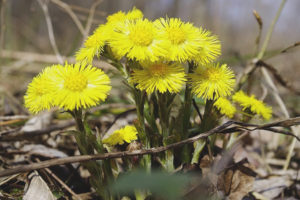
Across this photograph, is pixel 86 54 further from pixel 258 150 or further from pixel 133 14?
pixel 258 150

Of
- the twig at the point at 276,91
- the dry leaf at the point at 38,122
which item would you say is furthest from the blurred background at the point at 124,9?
the twig at the point at 276,91

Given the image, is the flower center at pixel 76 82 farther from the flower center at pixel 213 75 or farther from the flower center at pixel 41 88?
the flower center at pixel 213 75

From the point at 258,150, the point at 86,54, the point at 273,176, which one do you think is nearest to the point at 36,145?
the point at 86,54

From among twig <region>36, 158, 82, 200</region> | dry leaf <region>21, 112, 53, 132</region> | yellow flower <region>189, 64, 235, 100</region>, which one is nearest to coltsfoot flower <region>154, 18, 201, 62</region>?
yellow flower <region>189, 64, 235, 100</region>

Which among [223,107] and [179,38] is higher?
[179,38]

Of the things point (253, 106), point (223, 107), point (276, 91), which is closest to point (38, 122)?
point (223, 107)

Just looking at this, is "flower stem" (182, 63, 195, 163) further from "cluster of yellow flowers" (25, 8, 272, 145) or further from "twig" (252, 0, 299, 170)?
"twig" (252, 0, 299, 170)

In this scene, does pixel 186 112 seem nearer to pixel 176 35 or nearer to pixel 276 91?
pixel 176 35
